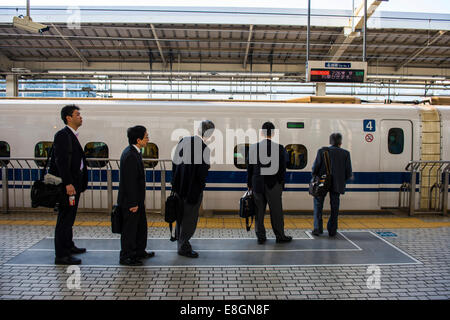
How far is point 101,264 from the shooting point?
178 inches

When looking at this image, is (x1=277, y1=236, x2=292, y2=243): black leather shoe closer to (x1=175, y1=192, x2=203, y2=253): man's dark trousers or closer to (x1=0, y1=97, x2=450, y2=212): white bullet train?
(x1=175, y1=192, x2=203, y2=253): man's dark trousers

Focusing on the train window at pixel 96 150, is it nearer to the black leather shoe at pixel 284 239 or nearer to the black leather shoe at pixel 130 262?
the black leather shoe at pixel 130 262

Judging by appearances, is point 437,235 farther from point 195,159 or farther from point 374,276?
point 195,159

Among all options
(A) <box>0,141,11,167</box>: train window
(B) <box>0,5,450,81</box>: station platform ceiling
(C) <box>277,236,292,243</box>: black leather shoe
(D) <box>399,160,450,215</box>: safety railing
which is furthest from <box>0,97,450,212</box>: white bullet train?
(B) <box>0,5,450,81</box>: station platform ceiling

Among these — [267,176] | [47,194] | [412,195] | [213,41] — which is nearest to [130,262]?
[47,194]

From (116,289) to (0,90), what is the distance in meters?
19.2

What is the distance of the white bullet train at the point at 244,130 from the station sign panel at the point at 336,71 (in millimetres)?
2652

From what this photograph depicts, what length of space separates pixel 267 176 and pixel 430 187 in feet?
15.6

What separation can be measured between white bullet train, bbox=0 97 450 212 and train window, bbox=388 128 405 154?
0.02 m

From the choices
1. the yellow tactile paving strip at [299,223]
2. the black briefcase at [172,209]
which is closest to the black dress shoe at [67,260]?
the black briefcase at [172,209]

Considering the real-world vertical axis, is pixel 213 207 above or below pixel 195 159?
below
